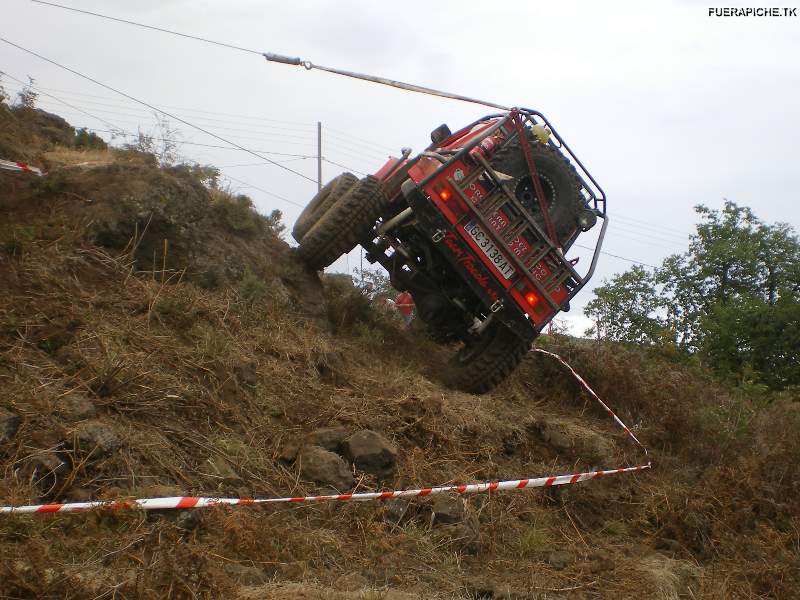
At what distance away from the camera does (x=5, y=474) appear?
434 centimetres

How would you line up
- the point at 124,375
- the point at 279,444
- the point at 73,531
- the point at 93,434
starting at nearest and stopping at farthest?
A: the point at 73,531
the point at 93,434
the point at 124,375
the point at 279,444

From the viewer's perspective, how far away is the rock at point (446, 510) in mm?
5441

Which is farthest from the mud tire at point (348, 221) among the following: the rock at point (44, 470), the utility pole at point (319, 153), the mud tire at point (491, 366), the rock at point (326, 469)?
the utility pole at point (319, 153)

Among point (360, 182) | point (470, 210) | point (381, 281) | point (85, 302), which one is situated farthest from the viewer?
point (381, 281)

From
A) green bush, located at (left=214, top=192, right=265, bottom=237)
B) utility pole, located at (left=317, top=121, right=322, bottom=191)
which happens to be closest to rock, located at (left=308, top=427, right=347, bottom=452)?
green bush, located at (left=214, top=192, right=265, bottom=237)

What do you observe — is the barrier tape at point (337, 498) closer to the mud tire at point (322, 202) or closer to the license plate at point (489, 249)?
the license plate at point (489, 249)

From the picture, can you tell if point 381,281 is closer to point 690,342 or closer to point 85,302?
point 85,302

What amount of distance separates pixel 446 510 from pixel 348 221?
3958 mm

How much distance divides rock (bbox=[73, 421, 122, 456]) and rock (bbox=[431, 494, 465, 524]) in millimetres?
2012

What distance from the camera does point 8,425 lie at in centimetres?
463

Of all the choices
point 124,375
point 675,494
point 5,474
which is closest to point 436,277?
point 675,494

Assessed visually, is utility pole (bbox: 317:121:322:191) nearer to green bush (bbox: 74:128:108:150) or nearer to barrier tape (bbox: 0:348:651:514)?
green bush (bbox: 74:128:108:150)

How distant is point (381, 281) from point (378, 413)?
4.26 meters

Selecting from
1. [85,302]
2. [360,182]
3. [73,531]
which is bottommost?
[73,531]
